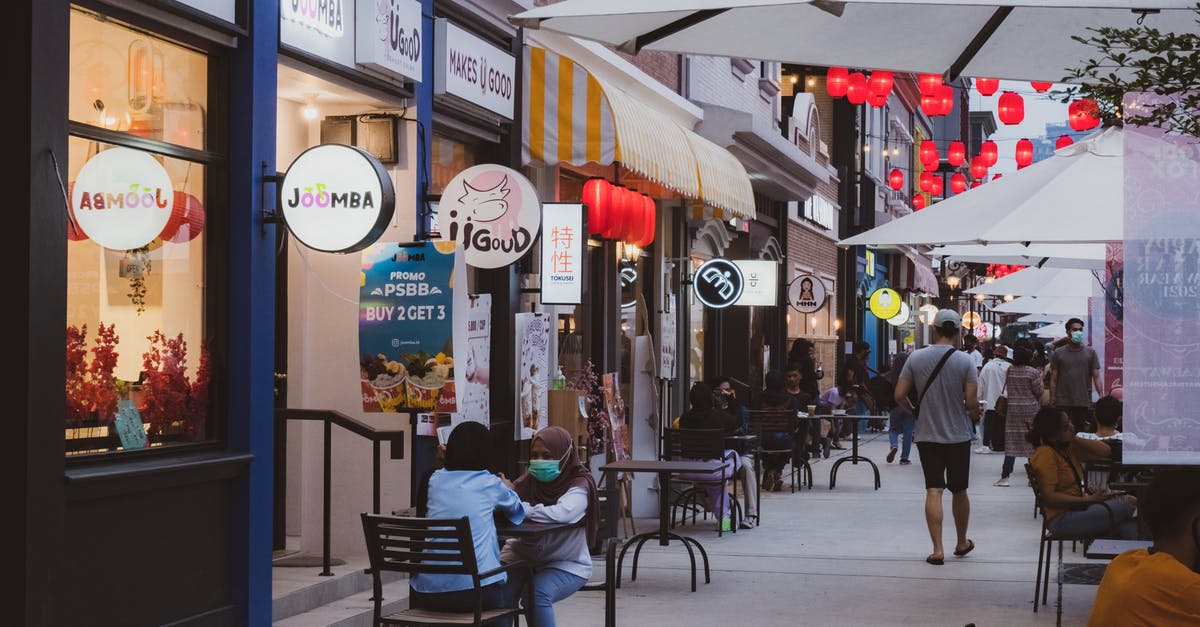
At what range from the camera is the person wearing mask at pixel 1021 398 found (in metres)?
19.0

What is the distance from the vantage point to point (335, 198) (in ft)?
28.4

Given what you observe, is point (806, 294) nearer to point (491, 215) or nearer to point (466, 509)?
point (491, 215)

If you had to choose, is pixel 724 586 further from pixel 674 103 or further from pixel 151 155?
pixel 674 103

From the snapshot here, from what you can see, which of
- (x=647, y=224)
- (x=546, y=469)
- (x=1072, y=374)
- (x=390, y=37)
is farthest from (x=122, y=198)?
(x=1072, y=374)

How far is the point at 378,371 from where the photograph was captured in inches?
369

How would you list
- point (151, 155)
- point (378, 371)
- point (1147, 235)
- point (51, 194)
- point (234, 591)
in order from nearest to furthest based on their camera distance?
point (1147, 235) → point (51, 194) → point (151, 155) → point (234, 591) → point (378, 371)

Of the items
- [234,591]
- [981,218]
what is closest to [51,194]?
[234,591]

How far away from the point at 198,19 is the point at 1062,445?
6.20 meters

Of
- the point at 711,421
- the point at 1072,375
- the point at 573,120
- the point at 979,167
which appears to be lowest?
the point at 711,421

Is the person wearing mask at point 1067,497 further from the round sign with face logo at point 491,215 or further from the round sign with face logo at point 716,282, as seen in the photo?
the round sign with face logo at point 716,282

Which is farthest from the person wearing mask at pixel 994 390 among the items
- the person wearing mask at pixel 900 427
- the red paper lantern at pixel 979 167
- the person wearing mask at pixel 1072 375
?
the red paper lantern at pixel 979 167

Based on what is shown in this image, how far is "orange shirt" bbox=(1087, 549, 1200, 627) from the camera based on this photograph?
4484 millimetres

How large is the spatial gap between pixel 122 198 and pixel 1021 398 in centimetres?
1408

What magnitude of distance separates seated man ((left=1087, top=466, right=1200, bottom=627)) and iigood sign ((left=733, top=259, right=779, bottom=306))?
15590 mm
